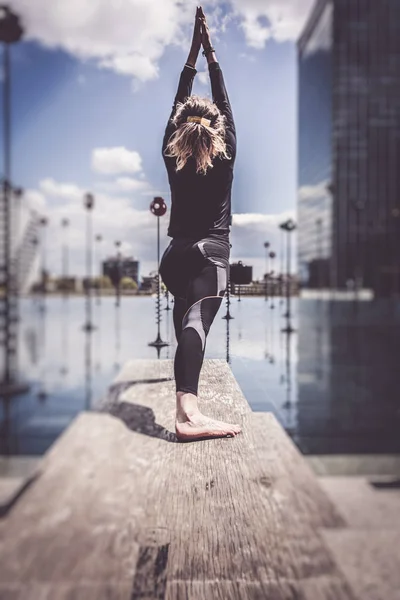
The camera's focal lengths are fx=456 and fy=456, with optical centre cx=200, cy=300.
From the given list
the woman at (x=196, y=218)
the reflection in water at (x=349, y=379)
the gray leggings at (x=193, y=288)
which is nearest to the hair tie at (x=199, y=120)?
the woman at (x=196, y=218)

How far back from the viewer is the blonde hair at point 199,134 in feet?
1.93

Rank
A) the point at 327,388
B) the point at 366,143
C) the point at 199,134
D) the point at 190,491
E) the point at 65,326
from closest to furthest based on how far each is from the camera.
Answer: the point at 199,134 < the point at 190,491 < the point at 65,326 < the point at 366,143 < the point at 327,388

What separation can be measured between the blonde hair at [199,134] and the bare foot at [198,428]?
336mm

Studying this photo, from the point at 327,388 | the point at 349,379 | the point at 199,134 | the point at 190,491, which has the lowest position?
the point at 327,388

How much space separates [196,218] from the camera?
0.61 meters

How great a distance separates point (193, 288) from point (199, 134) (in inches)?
7.8

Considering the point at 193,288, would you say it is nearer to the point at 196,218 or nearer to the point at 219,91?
the point at 196,218

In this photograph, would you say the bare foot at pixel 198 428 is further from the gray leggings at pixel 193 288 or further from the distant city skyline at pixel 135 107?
the distant city skyline at pixel 135 107

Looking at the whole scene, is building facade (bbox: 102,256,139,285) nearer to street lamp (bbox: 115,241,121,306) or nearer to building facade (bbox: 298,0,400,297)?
street lamp (bbox: 115,241,121,306)

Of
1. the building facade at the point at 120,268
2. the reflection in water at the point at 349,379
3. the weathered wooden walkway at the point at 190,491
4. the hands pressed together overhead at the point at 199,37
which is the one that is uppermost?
the hands pressed together overhead at the point at 199,37

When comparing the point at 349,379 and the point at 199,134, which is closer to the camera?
the point at 199,134

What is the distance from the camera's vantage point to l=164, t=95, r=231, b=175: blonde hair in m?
0.59

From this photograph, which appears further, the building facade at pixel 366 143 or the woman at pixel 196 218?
the building facade at pixel 366 143

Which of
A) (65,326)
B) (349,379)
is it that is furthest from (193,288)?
(349,379)
